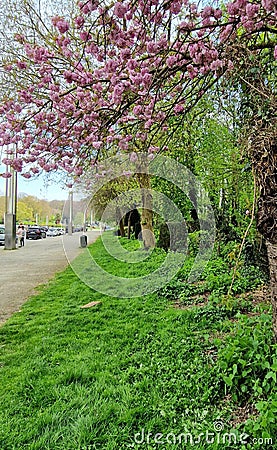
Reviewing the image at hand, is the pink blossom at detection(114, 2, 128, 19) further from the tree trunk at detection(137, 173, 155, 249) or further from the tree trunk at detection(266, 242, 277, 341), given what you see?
the tree trunk at detection(137, 173, 155, 249)

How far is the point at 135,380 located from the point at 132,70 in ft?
8.81

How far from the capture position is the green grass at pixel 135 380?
7.15 feet

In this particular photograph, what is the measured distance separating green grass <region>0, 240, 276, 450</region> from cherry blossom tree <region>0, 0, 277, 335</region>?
2.34ft

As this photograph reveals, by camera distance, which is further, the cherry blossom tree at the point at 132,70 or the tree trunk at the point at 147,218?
the tree trunk at the point at 147,218

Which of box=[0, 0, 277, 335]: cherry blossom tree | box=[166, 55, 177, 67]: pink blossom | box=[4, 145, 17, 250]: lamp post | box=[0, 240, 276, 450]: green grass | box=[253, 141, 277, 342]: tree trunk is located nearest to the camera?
box=[0, 240, 276, 450]: green grass

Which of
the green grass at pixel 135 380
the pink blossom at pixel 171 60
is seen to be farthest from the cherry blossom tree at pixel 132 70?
the green grass at pixel 135 380

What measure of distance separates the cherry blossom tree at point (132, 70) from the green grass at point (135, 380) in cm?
71

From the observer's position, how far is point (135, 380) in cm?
285

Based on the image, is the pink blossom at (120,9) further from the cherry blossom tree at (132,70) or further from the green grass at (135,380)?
the green grass at (135,380)

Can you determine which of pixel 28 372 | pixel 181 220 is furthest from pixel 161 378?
pixel 181 220

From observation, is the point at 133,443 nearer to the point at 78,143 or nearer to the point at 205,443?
the point at 205,443

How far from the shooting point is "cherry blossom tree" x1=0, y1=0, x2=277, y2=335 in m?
2.60

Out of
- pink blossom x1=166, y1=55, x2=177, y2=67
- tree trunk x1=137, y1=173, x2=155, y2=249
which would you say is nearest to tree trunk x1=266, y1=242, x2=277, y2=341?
pink blossom x1=166, y1=55, x2=177, y2=67

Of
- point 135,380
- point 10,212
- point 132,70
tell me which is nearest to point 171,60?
point 132,70
